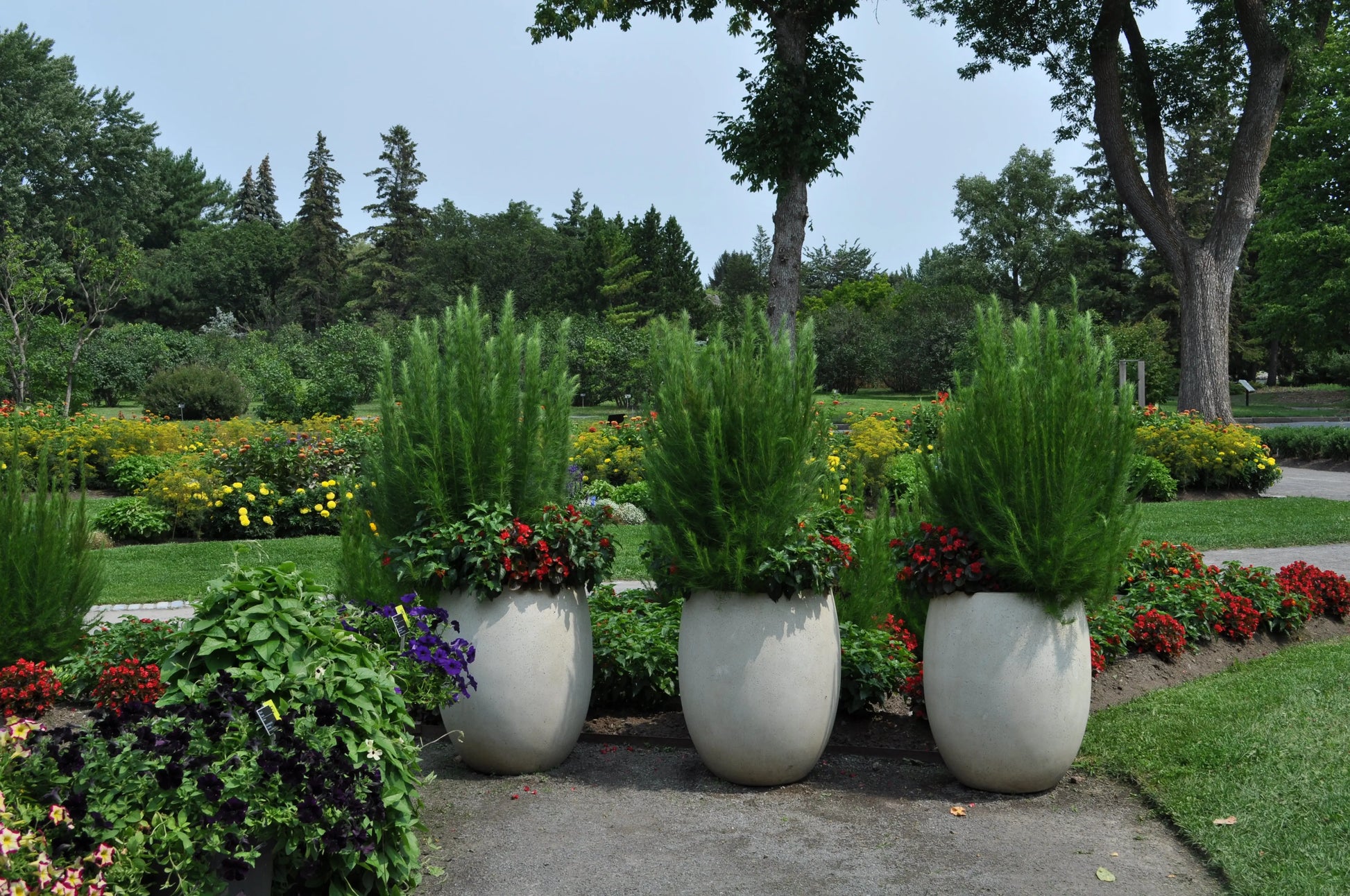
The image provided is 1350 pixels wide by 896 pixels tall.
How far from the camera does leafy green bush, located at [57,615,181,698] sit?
477 cm

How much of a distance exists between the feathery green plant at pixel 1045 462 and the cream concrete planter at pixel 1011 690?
145 mm

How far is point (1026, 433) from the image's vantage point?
4055 millimetres

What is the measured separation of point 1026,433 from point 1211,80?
19.8 metres

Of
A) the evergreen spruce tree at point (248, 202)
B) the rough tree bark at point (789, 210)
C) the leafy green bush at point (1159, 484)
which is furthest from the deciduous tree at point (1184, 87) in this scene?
the evergreen spruce tree at point (248, 202)

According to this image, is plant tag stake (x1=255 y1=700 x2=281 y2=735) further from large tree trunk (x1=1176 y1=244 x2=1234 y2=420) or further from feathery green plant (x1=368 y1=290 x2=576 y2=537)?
large tree trunk (x1=1176 y1=244 x2=1234 y2=420)

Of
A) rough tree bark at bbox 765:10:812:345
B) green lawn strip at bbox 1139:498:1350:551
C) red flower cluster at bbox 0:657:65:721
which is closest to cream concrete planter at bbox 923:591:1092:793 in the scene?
red flower cluster at bbox 0:657:65:721

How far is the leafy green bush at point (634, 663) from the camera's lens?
511 centimetres

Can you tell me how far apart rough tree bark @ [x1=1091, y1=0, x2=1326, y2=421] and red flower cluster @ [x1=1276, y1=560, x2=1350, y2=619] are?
38.8 ft

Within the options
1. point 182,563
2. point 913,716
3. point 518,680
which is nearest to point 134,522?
point 182,563

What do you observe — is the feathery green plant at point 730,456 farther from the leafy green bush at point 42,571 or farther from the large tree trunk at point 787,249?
the large tree trunk at point 787,249

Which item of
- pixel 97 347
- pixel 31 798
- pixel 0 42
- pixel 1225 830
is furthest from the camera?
pixel 0 42

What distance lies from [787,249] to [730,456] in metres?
10.8

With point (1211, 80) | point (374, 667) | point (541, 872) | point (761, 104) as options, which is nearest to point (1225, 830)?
point (541, 872)

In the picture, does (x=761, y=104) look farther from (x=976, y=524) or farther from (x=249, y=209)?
(x=249, y=209)
